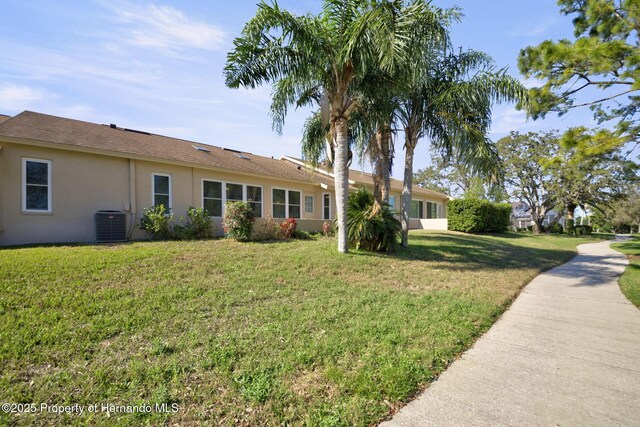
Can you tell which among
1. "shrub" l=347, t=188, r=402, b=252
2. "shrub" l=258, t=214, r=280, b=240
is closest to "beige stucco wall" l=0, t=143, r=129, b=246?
"shrub" l=258, t=214, r=280, b=240

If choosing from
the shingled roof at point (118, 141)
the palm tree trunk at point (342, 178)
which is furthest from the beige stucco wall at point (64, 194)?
the palm tree trunk at point (342, 178)

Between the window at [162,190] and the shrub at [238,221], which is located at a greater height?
the window at [162,190]

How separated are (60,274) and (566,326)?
8.46 meters

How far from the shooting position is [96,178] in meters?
10.6

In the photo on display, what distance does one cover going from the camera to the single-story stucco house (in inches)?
367

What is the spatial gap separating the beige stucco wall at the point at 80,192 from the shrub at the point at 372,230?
415cm

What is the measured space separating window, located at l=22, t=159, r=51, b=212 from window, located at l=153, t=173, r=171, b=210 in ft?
9.89

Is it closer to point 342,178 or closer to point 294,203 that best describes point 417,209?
point 294,203

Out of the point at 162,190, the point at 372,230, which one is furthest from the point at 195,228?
the point at 372,230

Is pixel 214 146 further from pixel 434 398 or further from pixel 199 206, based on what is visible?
pixel 434 398

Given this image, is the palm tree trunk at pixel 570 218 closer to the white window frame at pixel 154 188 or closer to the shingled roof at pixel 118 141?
the shingled roof at pixel 118 141

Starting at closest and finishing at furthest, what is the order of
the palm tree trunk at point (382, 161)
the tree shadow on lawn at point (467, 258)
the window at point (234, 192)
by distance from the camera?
the tree shadow on lawn at point (467, 258), the palm tree trunk at point (382, 161), the window at point (234, 192)

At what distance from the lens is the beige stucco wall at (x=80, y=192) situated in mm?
9195

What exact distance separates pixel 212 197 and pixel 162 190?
1.99 metres
